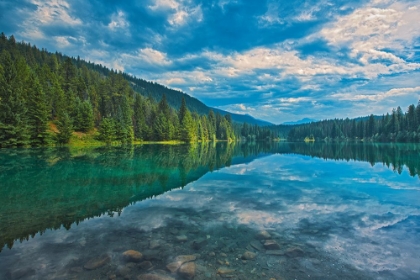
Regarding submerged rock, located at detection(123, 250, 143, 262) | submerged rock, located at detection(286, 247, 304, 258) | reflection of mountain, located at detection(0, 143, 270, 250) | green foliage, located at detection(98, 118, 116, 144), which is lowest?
submerged rock, located at detection(286, 247, 304, 258)

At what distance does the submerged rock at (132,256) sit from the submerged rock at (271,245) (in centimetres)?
444

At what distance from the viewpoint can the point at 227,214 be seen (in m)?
12.3

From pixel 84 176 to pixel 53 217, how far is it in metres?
11.7

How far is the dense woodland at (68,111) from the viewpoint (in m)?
51.9

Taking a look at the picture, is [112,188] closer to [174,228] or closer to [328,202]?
[174,228]

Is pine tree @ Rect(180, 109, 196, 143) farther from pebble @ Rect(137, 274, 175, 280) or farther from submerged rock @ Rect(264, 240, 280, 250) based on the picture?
pebble @ Rect(137, 274, 175, 280)

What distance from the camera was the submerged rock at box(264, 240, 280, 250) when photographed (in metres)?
8.32

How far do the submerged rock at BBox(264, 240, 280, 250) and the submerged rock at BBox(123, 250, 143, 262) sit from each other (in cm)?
444

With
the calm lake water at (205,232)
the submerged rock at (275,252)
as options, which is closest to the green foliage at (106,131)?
the calm lake water at (205,232)

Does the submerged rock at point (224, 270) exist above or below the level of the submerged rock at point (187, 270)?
below

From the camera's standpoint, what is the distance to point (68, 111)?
74.4m

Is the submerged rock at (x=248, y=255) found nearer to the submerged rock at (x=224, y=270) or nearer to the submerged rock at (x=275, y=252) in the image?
the submerged rock at (x=275, y=252)

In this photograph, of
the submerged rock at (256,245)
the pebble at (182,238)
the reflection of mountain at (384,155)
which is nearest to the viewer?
the submerged rock at (256,245)

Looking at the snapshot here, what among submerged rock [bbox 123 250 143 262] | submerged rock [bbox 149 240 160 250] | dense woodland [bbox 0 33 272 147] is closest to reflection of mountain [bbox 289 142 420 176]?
submerged rock [bbox 149 240 160 250]
